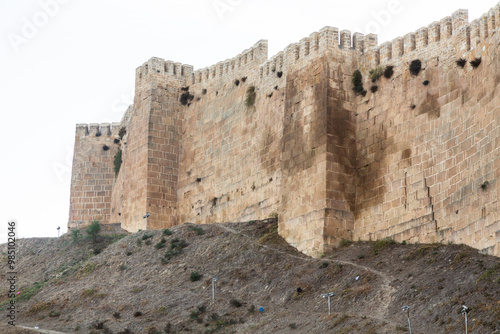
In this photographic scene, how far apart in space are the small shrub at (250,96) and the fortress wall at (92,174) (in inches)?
413

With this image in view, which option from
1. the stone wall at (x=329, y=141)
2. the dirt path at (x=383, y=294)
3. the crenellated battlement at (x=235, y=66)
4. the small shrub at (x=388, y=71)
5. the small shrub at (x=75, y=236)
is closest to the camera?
the dirt path at (x=383, y=294)

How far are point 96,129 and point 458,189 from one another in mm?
23106

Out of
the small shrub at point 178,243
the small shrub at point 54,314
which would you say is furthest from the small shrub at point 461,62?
the small shrub at point 54,314

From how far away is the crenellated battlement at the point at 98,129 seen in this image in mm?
45406

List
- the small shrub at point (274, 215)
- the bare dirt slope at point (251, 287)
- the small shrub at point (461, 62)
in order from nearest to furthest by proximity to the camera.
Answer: the bare dirt slope at point (251, 287)
the small shrub at point (461, 62)
the small shrub at point (274, 215)

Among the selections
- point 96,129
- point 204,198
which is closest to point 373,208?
point 204,198

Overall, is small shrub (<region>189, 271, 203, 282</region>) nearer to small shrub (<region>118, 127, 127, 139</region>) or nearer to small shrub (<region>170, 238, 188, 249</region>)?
small shrub (<region>170, 238, 188, 249</region>)

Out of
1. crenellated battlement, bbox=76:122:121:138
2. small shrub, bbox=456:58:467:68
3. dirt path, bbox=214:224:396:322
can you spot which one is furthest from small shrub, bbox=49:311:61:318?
crenellated battlement, bbox=76:122:121:138

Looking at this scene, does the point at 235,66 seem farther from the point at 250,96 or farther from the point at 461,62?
the point at 461,62

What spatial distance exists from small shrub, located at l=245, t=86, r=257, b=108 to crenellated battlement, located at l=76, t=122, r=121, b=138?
10.5m

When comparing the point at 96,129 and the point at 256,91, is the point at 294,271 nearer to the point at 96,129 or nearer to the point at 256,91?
the point at 256,91

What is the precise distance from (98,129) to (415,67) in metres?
20.1

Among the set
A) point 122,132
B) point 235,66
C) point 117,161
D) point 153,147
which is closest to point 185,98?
point 153,147

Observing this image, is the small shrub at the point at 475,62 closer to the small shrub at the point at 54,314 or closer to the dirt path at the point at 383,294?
the dirt path at the point at 383,294
